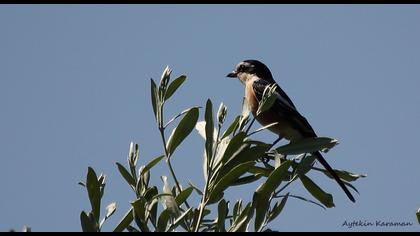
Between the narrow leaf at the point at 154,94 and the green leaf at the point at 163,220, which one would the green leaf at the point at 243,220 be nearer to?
the green leaf at the point at 163,220

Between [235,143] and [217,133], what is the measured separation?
22cm

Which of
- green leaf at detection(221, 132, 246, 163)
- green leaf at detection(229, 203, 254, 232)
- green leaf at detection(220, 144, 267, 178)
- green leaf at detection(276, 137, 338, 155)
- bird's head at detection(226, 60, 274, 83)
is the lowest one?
green leaf at detection(229, 203, 254, 232)

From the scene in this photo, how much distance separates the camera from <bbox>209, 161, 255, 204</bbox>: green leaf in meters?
3.45

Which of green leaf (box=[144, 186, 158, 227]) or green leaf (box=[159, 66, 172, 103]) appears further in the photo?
green leaf (box=[159, 66, 172, 103])

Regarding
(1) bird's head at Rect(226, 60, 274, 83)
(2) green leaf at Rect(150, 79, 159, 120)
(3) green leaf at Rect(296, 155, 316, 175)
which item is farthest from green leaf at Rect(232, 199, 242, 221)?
(1) bird's head at Rect(226, 60, 274, 83)

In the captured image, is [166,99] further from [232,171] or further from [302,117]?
[302,117]

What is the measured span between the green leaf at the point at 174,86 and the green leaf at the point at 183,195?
64 centimetres

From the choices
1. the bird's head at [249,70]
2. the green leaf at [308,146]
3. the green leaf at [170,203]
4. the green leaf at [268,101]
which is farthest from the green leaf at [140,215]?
the bird's head at [249,70]

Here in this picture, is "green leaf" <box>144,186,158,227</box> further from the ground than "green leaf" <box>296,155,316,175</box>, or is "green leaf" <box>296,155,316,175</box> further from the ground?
"green leaf" <box>144,186,158,227</box>

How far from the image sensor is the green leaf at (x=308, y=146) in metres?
4.34

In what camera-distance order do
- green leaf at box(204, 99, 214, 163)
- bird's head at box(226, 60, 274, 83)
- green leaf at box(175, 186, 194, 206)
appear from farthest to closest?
1. bird's head at box(226, 60, 274, 83)
2. green leaf at box(204, 99, 214, 163)
3. green leaf at box(175, 186, 194, 206)

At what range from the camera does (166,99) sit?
3871 mm

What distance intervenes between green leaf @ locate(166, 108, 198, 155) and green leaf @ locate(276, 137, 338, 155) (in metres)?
0.75

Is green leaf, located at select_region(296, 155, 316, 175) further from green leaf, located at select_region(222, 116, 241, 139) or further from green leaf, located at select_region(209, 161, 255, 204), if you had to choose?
green leaf, located at select_region(209, 161, 255, 204)
